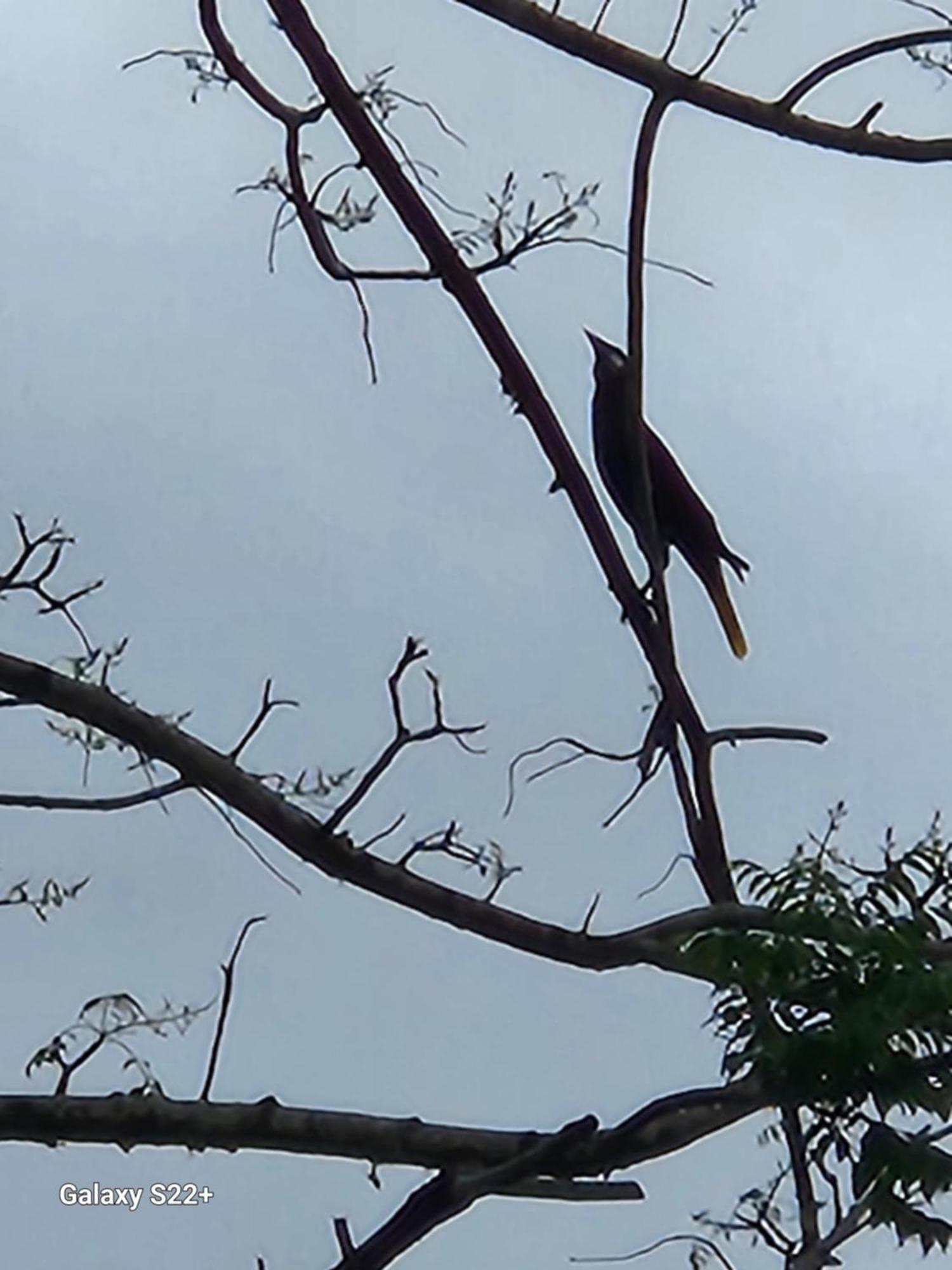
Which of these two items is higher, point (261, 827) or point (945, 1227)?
point (261, 827)

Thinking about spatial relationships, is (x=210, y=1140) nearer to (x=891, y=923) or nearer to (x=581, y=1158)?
(x=581, y=1158)

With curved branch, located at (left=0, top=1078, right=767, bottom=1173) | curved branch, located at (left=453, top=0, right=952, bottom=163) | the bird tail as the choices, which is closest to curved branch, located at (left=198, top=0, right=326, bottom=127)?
curved branch, located at (left=453, top=0, right=952, bottom=163)

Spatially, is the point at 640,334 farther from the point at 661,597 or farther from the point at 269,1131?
the point at 269,1131

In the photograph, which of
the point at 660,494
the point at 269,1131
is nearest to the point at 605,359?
the point at 660,494

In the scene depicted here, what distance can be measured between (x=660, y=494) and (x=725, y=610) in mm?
196

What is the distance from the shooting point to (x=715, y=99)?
60.7 inches

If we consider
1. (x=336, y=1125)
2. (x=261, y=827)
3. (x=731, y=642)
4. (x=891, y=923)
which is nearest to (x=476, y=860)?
Answer: (x=261, y=827)

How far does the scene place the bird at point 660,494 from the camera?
1.63m

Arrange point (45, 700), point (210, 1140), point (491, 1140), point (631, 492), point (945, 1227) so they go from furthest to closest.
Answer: point (631, 492) < point (45, 700) < point (210, 1140) < point (491, 1140) < point (945, 1227)

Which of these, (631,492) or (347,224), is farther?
(347,224)

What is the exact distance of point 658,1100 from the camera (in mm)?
928

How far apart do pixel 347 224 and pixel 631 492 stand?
15.3 inches

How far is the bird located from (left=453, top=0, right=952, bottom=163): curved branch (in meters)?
0.23

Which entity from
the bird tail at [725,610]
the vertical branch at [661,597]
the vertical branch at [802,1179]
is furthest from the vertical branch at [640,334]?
the vertical branch at [802,1179]
